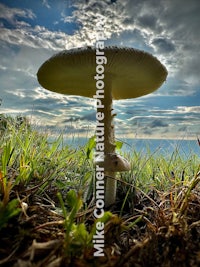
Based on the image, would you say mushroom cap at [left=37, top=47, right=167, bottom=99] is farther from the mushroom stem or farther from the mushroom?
the mushroom stem

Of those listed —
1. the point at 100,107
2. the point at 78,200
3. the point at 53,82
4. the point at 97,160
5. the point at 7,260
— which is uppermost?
the point at 53,82

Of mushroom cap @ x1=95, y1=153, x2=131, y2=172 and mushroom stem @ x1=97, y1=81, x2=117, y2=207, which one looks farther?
mushroom stem @ x1=97, y1=81, x2=117, y2=207

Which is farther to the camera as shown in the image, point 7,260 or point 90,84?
point 90,84

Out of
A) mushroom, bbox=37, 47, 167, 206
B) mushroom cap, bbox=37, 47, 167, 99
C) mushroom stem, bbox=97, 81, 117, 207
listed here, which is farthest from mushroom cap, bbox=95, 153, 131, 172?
mushroom cap, bbox=37, 47, 167, 99

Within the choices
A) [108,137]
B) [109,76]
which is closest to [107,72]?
[109,76]

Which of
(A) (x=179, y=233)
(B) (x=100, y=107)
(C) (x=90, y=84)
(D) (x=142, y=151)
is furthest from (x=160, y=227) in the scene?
(D) (x=142, y=151)

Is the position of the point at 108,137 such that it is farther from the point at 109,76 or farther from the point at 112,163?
the point at 109,76

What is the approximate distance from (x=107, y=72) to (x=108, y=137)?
1.82ft

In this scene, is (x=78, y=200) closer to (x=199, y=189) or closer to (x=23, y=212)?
(x=23, y=212)

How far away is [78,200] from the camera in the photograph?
4.17 feet

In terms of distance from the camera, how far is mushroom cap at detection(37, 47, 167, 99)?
6.35 ft

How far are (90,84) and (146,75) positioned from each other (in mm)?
540

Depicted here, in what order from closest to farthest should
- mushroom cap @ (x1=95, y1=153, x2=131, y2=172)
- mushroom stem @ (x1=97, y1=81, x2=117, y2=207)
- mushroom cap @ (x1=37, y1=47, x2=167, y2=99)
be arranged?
mushroom cap @ (x1=37, y1=47, x2=167, y2=99) < mushroom cap @ (x1=95, y1=153, x2=131, y2=172) < mushroom stem @ (x1=97, y1=81, x2=117, y2=207)

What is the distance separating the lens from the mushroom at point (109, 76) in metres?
1.95
